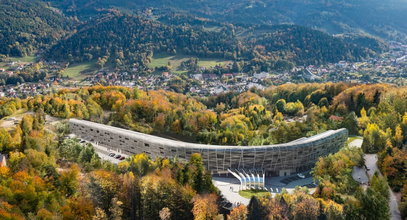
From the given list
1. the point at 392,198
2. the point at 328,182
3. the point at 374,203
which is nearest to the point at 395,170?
the point at 392,198

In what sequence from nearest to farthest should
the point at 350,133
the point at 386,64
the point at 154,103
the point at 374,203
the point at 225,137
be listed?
1. the point at 374,203
2. the point at 225,137
3. the point at 350,133
4. the point at 154,103
5. the point at 386,64

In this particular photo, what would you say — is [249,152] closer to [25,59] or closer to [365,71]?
[365,71]

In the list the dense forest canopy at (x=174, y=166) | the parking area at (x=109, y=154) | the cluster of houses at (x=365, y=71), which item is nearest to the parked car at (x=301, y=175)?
the dense forest canopy at (x=174, y=166)

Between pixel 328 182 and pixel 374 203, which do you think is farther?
pixel 328 182

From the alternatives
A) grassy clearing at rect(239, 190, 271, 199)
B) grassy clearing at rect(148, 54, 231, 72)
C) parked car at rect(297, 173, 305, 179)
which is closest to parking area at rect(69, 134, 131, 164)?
grassy clearing at rect(239, 190, 271, 199)

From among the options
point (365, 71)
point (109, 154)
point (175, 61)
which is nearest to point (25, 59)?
point (175, 61)

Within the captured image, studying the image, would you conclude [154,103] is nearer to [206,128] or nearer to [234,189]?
[206,128]

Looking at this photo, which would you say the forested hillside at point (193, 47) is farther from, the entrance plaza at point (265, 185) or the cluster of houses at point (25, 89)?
the entrance plaza at point (265, 185)
